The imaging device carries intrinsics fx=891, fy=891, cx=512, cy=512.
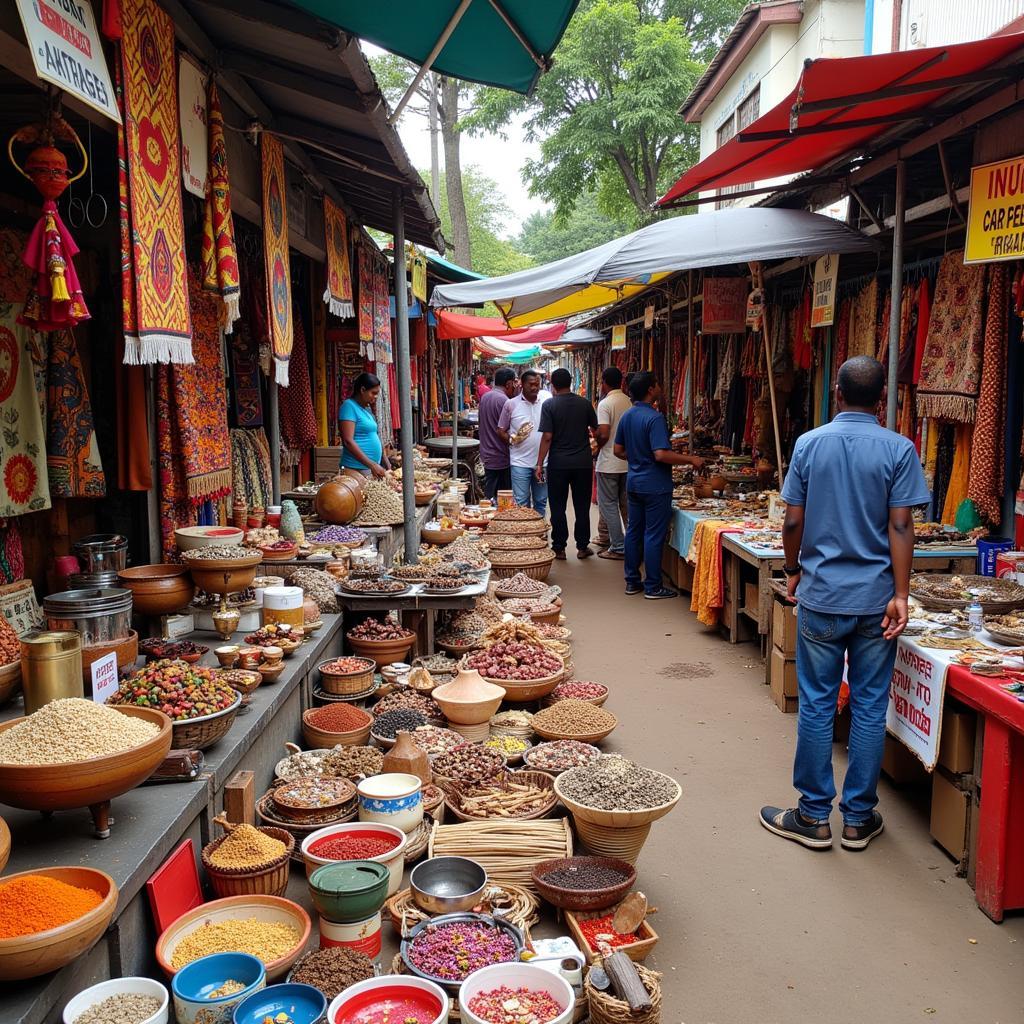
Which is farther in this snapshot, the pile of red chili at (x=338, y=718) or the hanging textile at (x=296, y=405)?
the hanging textile at (x=296, y=405)

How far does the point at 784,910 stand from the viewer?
354 centimetres

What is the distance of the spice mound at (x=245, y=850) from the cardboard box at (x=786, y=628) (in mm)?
3543

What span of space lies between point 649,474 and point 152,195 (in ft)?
19.5

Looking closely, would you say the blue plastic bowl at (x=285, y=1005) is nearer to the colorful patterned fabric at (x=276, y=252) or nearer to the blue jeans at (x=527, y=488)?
the colorful patterned fabric at (x=276, y=252)

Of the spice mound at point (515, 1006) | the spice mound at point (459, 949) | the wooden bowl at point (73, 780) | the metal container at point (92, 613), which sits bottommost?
the spice mound at point (459, 949)

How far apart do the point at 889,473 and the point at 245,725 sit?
2920 mm

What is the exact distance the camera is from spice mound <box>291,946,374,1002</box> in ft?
8.69

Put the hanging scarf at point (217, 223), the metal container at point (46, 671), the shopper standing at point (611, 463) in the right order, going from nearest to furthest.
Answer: the metal container at point (46, 671) → the hanging scarf at point (217, 223) → the shopper standing at point (611, 463)

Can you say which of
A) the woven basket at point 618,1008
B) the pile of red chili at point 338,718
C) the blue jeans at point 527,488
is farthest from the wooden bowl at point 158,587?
the blue jeans at point 527,488

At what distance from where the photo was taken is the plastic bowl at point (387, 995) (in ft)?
8.29

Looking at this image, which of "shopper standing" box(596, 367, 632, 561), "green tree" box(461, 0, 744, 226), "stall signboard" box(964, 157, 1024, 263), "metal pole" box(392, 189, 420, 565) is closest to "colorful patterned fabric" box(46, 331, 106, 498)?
"metal pole" box(392, 189, 420, 565)

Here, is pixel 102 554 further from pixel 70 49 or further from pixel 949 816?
pixel 949 816

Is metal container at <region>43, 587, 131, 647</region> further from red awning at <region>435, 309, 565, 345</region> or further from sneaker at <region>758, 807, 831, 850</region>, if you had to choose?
red awning at <region>435, 309, 565, 345</region>

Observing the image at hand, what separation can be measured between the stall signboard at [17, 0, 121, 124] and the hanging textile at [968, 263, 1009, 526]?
16.7ft
